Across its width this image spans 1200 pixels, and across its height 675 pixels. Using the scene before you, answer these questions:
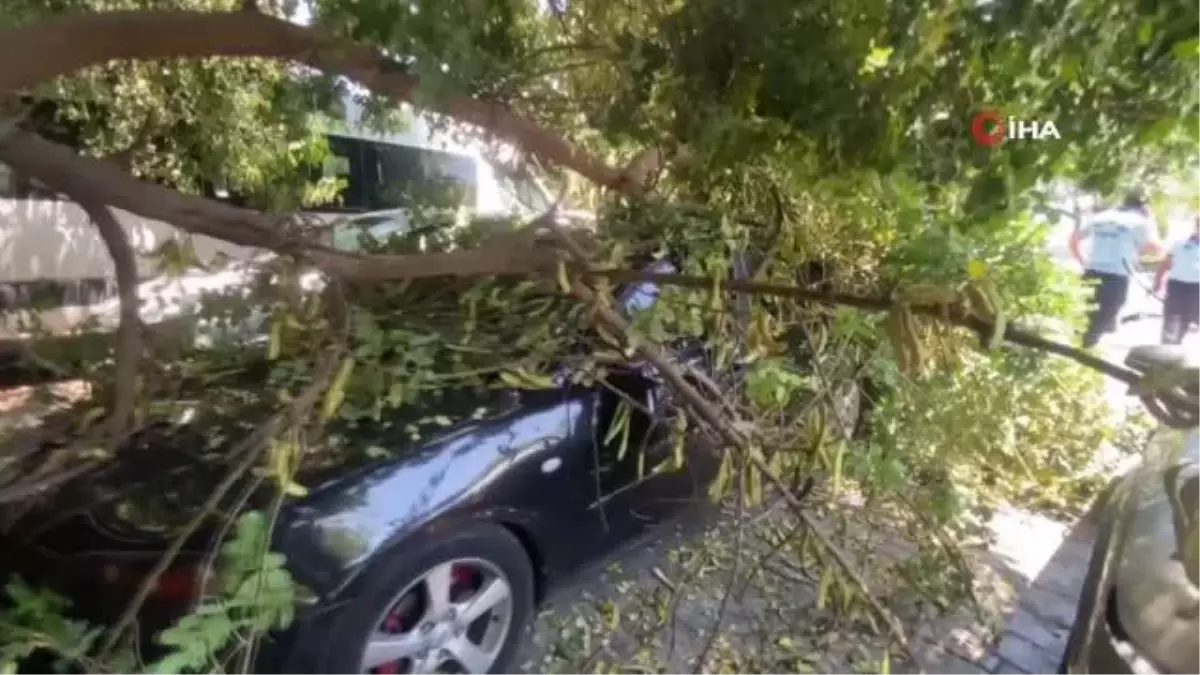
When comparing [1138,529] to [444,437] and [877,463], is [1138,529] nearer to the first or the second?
[877,463]

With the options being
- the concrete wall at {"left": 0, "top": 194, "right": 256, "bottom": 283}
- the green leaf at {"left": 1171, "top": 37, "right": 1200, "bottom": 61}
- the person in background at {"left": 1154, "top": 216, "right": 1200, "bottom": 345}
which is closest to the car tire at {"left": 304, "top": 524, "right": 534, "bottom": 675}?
the green leaf at {"left": 1171, "top": 37, "right": 1200, "bottom": 61}

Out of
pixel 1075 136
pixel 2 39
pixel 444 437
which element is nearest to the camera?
pixel 1075 136

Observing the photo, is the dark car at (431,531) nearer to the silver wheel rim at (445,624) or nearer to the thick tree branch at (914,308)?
the silver wheel rim at (445,624)

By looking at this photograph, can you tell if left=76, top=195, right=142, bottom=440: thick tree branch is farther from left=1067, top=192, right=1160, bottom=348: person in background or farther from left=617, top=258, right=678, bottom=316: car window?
left=1067, top=192, right=1160, bottom=348: person in background

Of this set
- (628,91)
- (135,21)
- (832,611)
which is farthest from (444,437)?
(832,611)

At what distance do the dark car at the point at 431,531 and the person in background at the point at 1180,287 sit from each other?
5603 millimetres

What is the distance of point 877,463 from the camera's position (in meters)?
3.39

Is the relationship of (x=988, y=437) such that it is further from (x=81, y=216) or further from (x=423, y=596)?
(x=81, y=216)

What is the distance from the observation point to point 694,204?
3.19m

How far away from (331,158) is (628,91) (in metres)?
3.16

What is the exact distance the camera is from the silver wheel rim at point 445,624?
2664 millimetres

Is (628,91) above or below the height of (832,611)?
above

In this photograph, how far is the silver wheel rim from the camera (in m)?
2.66

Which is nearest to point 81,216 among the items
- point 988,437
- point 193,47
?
point 193,47
